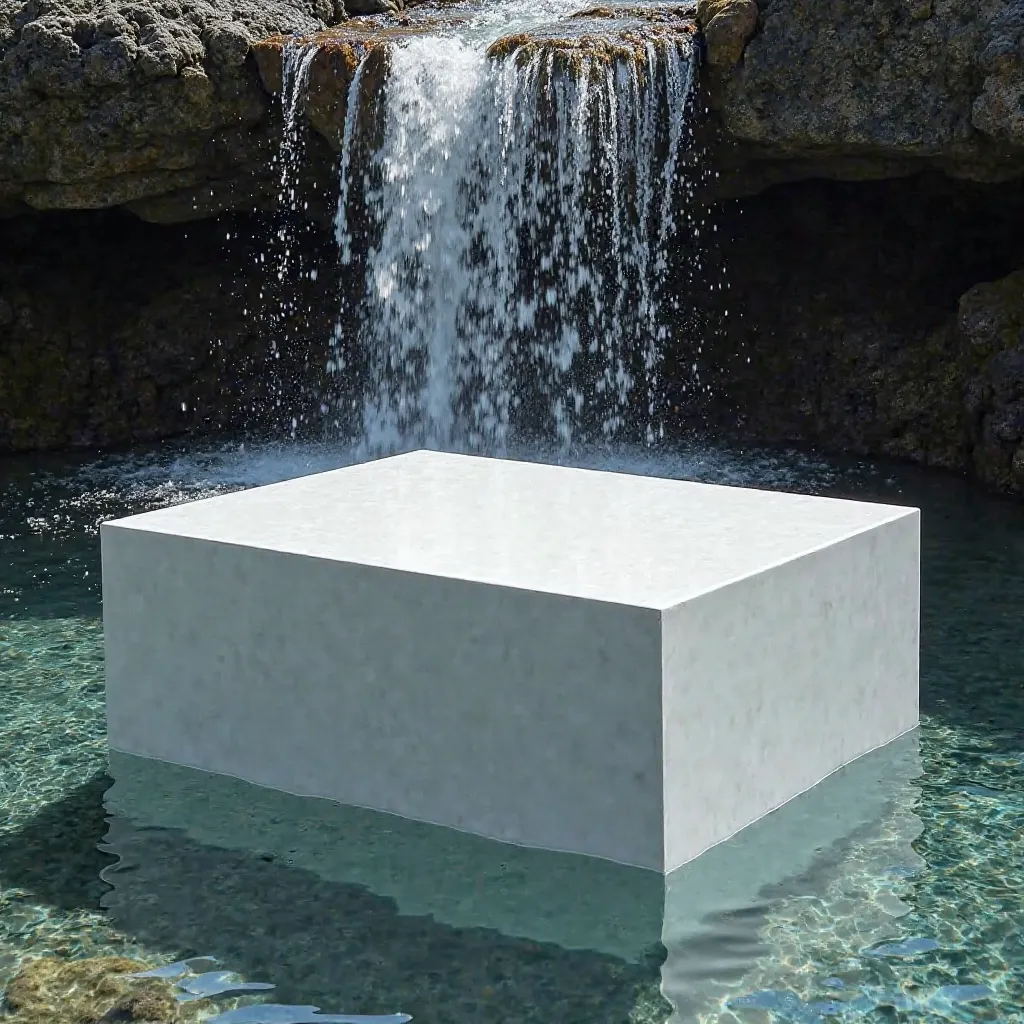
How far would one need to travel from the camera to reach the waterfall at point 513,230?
11633 mm

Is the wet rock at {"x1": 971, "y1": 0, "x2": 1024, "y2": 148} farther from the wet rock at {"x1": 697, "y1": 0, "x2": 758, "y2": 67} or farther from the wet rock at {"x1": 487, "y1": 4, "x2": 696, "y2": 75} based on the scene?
the wet rock at {"x1": 487, "y1": 4, "x2": 696, "y2": 75}

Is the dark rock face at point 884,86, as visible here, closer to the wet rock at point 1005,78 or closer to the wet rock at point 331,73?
the wet rock at point 1005,78

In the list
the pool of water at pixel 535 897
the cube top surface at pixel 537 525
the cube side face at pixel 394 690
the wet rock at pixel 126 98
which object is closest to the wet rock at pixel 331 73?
the wet rock at pixel 126 98

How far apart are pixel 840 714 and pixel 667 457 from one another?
19.9 ft

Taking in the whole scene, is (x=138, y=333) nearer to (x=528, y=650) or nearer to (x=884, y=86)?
(x=884, y=86)

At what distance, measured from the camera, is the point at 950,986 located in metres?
4.99

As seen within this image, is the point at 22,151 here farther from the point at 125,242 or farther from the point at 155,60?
the point at 125,242

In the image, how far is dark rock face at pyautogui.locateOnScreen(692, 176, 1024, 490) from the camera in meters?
A: 12.3

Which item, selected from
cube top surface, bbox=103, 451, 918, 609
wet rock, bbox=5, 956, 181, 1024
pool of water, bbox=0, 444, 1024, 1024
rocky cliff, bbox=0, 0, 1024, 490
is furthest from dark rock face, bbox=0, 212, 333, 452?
wet rock, bbox=5, 956, 181, 1024

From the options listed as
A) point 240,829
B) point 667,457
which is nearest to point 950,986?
point 240,829

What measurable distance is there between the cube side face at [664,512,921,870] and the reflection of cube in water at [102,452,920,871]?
1 cm

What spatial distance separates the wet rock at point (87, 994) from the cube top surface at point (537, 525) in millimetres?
1547

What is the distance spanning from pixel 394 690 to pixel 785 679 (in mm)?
1315

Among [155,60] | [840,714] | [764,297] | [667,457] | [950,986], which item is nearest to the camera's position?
[950,986]
